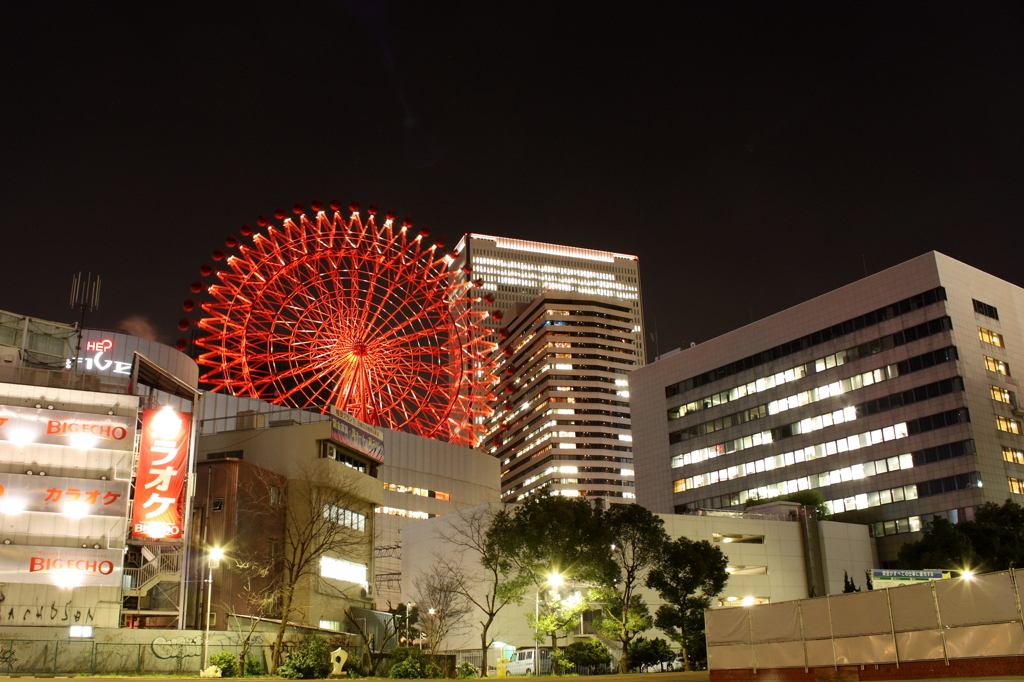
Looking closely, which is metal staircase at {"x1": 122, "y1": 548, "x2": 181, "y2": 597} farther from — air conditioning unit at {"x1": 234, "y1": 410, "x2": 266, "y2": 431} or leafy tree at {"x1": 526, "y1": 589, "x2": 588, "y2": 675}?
leafy tree at {"x1": 526, "y1": 589, "x2": 588, "y2": 675}

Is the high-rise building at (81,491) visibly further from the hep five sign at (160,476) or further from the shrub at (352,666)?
the shrub at (352,666)

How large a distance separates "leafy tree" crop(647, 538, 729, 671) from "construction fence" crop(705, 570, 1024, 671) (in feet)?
76.8

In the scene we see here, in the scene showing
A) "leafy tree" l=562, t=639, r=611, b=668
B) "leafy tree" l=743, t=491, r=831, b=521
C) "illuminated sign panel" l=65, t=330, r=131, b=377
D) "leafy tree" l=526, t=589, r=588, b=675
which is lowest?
"leafy tree" l=562, t=639, r=611, b=668

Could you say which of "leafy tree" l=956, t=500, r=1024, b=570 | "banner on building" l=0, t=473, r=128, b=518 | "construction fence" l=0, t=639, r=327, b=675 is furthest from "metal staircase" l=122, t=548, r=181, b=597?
"leafy tree" l=956, t=500, r=1024, b=570

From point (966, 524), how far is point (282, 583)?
51247 millimetres

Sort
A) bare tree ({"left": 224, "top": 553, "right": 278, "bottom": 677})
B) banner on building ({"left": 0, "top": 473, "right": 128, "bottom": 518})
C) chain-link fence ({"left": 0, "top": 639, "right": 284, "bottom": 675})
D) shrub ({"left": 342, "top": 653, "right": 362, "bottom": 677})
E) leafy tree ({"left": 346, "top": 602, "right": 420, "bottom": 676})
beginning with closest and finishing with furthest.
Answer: chain-link fence ({"left": 0, "top": 639, "right": 284, "bottom": 675})
banner on building ({"left": 0, "top": 473, "right": 128, "bottom": 518})
shrub ({"left": 342, "top": 653, "right": 362, "bottom": 677})
leafy tree ({"left": 346, "top": 602, "right": 420, "bottom": 676})
bare tree ({"left": 224, "top": 553, "right": 278, "bottom": 677})

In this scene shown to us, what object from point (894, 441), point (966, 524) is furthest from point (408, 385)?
point (894, 441)

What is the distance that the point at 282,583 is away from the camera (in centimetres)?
4844

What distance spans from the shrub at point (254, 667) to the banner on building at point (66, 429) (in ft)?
35.0

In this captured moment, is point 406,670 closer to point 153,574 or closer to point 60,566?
point 153,574

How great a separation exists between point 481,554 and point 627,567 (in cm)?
1451

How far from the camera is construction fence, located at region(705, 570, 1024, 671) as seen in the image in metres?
21.0

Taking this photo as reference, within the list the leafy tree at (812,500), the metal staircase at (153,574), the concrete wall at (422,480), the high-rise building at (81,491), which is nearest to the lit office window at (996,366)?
the leafy tree at (812,500)

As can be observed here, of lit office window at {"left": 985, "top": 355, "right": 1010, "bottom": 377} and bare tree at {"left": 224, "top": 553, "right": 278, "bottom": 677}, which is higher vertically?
lit office window at {"left": 985, "top": 355, "right": 1010, "bottom": 377}
